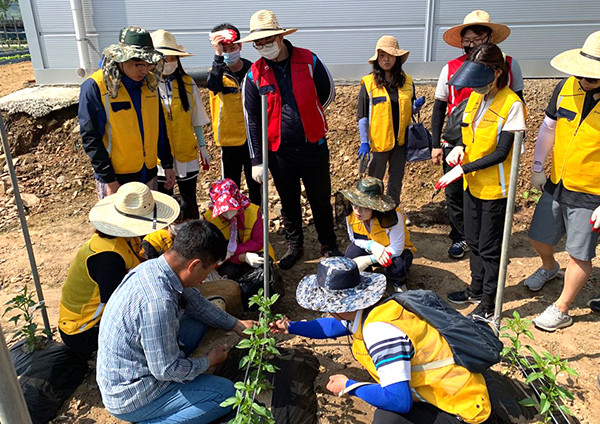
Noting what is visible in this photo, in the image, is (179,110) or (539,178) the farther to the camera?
(179,110)

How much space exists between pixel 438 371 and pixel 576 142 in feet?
5.83

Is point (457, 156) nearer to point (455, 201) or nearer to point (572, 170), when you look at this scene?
point (572, 170)

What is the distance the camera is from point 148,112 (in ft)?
11.9

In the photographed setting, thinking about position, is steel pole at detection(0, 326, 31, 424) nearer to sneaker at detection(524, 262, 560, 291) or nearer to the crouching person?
the crouching person

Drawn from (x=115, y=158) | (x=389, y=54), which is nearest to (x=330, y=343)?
(x=115, y=158)

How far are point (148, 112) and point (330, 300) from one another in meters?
2.17

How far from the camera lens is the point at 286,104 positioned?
3887 millimetres

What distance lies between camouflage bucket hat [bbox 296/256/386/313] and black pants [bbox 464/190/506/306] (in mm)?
1344

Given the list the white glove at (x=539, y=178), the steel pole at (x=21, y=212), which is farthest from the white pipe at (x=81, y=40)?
the white glove at (x=539, y=178)

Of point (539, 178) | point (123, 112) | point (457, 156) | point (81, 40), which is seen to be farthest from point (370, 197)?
point (81, 40)

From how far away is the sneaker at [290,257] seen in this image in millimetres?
4414

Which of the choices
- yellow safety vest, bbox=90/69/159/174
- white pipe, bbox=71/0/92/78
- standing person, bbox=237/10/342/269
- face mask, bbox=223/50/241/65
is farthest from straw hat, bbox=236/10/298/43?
white pipe, bbox=71/0/92/78

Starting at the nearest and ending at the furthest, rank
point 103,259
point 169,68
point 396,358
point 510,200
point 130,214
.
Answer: point 396,358 < point 510,200 < point 103,259 < point 130,214 < point 169,68

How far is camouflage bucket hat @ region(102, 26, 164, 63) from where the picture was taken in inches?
128
